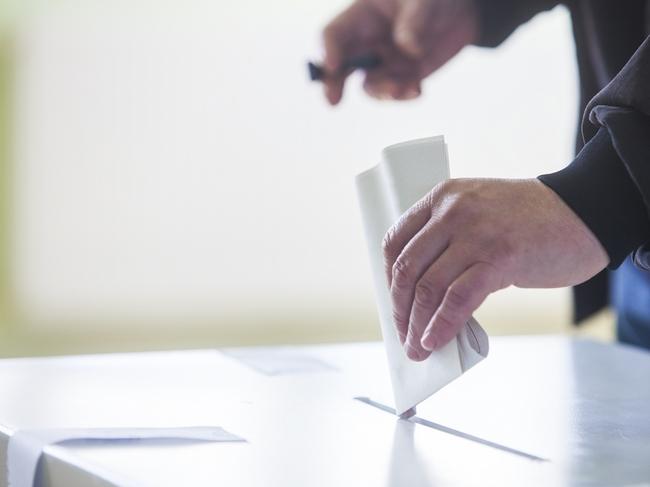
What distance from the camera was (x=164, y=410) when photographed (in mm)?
627

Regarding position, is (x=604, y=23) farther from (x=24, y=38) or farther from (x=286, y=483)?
(x=24, y=38)

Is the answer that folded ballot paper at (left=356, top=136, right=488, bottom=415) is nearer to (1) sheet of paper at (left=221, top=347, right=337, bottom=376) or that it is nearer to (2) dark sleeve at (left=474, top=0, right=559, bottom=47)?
(1) sheet of paper at (left=221, top=347, right=337, bottom=376)

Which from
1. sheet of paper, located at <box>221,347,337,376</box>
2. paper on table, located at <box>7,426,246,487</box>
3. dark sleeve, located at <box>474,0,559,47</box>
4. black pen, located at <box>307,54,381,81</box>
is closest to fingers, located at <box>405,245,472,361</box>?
paper on table, located at <box>7,426,246,487</box>

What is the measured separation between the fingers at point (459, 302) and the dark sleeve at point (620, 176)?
0.24 feet

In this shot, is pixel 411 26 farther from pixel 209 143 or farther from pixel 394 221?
pixel 209 143

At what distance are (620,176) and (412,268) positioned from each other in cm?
15

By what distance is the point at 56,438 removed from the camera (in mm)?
513

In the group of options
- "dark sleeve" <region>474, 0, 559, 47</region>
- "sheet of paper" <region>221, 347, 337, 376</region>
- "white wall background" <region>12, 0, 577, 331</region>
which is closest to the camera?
"sheet of paper" <region>221, 347, 337, 376</region>

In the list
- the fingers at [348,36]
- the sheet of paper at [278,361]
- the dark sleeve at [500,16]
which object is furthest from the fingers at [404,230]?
the dark sleeve at [500,16]

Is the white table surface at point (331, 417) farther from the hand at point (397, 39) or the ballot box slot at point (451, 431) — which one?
the hand at point (397, 39)

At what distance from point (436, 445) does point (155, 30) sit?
1.90 metres

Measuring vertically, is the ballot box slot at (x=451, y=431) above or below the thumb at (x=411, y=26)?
below

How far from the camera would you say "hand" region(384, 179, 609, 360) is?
22.2 inches

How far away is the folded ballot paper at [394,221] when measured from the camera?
56cm
